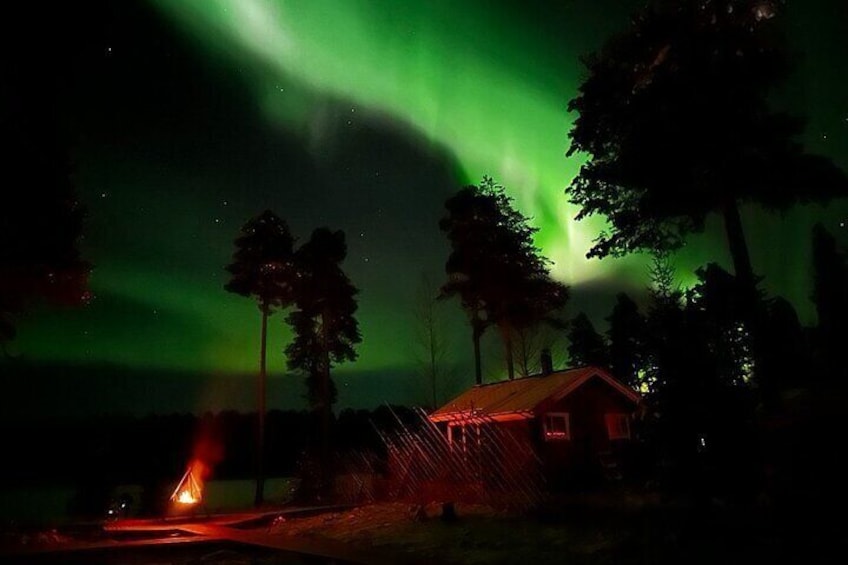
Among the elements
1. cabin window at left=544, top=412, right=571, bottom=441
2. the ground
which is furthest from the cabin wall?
the ground

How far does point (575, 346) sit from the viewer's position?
2331 inches

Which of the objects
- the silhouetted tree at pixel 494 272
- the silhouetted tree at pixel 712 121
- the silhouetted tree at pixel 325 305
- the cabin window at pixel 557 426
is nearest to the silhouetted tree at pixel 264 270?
the silhouetted tree at pixel 325 305

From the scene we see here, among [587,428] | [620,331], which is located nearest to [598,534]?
[587,428]

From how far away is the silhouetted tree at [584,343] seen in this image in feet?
189

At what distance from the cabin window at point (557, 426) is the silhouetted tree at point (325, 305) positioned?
51.9 ft

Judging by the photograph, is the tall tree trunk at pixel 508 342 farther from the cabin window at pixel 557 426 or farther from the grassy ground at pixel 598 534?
the grassy ground at pixel 598 534

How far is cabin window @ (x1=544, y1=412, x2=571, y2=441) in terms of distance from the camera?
27375mm

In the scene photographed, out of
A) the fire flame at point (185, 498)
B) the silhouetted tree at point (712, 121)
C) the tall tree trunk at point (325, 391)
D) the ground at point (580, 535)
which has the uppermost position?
the silhouetted tree at point (712, 121)

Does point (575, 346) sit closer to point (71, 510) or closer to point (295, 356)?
point (295, 356)

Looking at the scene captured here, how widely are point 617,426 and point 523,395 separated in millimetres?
4445

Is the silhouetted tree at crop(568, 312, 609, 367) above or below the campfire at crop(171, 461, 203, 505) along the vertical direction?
above

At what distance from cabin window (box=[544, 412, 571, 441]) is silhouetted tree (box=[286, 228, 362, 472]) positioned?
15.8 metres

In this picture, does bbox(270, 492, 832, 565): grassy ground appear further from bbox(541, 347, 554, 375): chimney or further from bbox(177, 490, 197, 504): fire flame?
bbox(541, 347, 554, 375): chimney

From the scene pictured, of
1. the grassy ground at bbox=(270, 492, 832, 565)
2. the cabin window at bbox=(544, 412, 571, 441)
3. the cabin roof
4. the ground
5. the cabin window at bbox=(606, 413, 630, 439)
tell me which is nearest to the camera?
the grassy ground at bbox=(270, 492, 832, 565)
